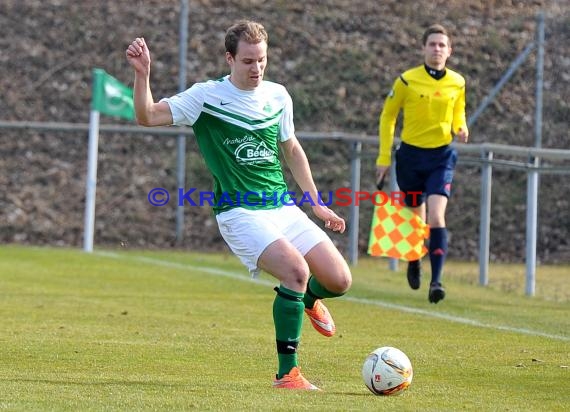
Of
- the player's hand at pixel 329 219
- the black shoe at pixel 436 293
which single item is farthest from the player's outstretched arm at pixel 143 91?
the black shoe at pixel 436 293

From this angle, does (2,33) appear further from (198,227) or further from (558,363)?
(558,363)

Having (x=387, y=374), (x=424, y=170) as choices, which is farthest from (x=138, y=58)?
(x=424, y=170)

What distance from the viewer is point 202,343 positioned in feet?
28.5

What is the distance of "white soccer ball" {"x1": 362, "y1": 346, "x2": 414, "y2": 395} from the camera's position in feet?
21.2

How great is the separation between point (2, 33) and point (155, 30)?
2.53m

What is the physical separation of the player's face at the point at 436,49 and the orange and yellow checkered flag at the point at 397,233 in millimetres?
1466

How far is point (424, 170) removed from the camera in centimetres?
1219

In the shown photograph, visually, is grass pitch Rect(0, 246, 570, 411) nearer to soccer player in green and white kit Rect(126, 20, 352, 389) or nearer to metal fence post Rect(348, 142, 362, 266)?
soccer player in green and white kit Rect(126, 20, 352, 389)

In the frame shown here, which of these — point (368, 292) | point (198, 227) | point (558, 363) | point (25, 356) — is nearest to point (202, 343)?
point (25, 356)

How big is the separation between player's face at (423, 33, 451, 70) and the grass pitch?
7.01 ft

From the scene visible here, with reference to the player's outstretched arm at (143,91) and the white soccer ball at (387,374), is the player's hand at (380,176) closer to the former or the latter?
the player's outstretched arm at (143,91)
